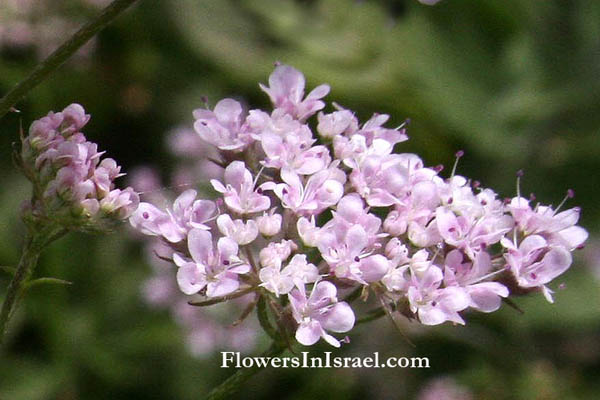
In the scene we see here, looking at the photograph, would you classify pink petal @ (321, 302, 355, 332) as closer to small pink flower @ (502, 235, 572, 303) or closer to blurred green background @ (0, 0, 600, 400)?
small pink flower @ (502, 235, 572, 303)

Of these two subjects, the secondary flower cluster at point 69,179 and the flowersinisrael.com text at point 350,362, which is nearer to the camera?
the secondary flower cluster at point 69,179

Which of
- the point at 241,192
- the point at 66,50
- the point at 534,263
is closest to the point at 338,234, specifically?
the point at 241,192

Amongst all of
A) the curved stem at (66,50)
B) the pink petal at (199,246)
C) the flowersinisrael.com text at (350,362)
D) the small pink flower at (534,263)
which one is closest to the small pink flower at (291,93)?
the pink petal at (199,246)

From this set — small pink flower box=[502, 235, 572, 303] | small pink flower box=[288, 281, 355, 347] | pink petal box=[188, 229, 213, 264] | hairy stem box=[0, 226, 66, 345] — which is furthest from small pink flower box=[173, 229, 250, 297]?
small pink flower box=[502, 235, 572, 303]

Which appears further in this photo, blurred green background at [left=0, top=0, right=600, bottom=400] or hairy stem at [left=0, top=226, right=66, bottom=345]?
blurred green background at [left=0, top=0, right=600, bottom=400]

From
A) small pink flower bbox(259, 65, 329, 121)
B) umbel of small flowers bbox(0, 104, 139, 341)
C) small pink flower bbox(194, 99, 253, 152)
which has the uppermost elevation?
small pink flower bbox(259, 65, 329, 121)

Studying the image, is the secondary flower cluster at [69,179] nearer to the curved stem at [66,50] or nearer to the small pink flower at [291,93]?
the curved stem at [66,50]

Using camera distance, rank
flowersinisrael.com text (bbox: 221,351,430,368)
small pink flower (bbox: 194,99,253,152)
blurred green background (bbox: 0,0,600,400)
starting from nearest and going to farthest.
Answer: small pink flower (bbox: 194,99,253,152) → flowersinisrael.com text (bbox: 221,351,430,368) → blurred green background (bbox: 0,0,600,400)
